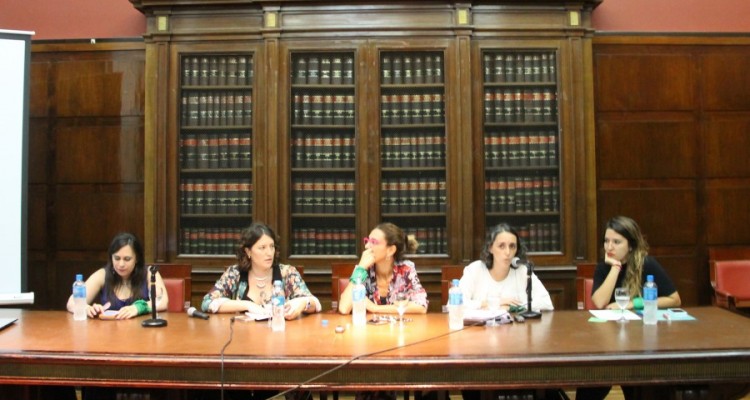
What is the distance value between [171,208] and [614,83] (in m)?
3.14

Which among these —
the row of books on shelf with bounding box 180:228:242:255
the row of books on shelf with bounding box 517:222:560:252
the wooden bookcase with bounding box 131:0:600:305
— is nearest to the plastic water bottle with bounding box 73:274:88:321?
the wooden bookcase with bounding box 131:0:600:305

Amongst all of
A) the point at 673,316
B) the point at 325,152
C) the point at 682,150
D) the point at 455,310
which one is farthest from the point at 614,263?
the point at 325,152

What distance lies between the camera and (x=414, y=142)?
466 centimetres

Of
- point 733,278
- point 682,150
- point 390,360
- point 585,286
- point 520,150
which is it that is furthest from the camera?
point 682,150

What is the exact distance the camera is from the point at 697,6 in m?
4.94

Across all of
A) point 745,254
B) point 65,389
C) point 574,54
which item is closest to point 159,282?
point 65,389

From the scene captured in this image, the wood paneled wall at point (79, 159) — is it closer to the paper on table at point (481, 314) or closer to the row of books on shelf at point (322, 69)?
the row of books on shelf at point (322, 69)

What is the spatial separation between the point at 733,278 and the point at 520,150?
164cm

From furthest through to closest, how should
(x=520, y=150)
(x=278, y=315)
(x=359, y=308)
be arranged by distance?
1. (x=520, y=150)
2. (x=359, y=308)
3. (x=278, y=315)

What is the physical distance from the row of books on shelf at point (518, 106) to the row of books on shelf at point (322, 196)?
1.09 meters

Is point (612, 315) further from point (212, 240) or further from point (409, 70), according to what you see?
point (212, 240)

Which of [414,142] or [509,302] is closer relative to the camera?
[509,302]

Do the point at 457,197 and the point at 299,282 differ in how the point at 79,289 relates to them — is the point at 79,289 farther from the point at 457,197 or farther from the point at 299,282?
the point at 457,197

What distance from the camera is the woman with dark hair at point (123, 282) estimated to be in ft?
10.7
